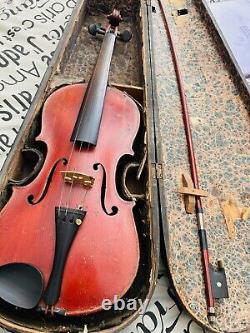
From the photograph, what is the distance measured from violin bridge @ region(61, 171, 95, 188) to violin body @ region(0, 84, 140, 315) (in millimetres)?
13

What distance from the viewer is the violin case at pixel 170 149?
1.15 metres

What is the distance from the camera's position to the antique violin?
974mm

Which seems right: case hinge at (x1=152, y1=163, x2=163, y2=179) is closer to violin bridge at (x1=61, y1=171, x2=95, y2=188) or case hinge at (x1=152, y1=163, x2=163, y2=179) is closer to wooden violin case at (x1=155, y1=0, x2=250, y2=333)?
wooden violin case at (x1=155, y1=0, x2=250, y2=333)

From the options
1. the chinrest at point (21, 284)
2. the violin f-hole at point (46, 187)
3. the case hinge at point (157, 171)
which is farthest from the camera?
the case hinge at point (157, 171)

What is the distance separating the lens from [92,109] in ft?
4.50

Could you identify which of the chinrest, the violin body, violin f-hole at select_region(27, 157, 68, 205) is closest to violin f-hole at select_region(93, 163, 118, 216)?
the violin body

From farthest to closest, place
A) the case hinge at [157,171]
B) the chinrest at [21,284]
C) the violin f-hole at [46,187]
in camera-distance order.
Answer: the case hinge at [157,171], the violin f-hole at [46,187], the chinrest at [21,284]

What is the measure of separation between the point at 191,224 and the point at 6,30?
4.97 feet

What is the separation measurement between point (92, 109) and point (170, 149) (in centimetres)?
39

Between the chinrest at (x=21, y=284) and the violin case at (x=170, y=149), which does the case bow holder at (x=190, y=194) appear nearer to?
the violin case at (x=170, y=149)

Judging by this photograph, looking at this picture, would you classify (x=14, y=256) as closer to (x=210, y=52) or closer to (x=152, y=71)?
(x=152, y=71)

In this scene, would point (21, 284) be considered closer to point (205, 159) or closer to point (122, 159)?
point (122, 159)

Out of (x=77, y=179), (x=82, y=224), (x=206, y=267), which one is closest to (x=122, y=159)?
(x=77, y=179)

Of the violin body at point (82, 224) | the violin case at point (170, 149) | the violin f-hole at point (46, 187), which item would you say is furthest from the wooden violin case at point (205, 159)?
the violin f-hole at point (46, 187)
